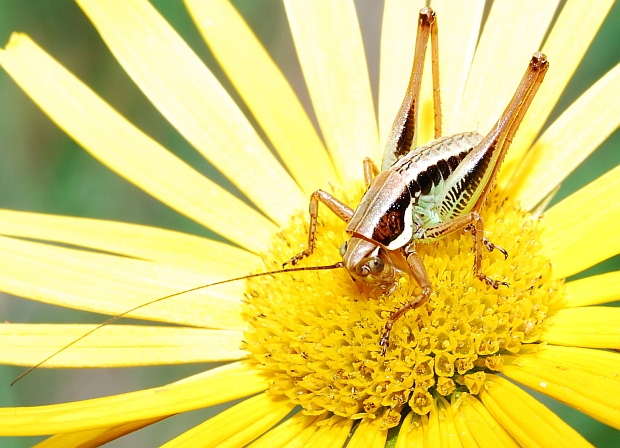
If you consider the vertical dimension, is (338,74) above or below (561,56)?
above

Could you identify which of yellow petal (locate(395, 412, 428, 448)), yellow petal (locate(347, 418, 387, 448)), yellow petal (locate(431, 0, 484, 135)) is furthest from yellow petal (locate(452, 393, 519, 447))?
yellow petal (locate(431, 0, 484, 135))

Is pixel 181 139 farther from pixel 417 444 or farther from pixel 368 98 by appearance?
pixel 417 444

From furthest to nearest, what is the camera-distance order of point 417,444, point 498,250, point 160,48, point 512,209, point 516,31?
point 160,48 < point 516,31 < point 512,209 < point 498,250 < point 417,444

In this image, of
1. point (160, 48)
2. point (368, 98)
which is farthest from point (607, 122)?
point (160, 48)

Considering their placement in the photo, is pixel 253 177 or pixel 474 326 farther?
pixel 253 177

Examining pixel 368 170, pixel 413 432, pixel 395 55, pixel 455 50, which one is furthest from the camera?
pixel 395 55

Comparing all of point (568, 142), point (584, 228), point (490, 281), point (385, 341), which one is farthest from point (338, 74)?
point (385, 341)

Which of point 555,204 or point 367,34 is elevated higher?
point 367,34

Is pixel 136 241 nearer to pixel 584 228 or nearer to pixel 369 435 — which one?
pixel 369 435
